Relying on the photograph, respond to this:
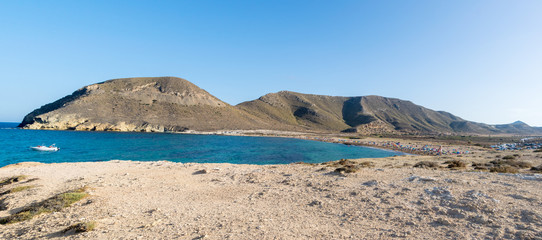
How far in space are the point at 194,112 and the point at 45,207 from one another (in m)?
93.6

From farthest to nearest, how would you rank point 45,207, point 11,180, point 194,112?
point 194,112 → point 11,180 → point 45,207

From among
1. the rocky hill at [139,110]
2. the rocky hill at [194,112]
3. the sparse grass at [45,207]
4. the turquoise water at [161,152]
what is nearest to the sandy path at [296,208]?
the sparse grass at [45,207]

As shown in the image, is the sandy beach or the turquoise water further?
the turquoise water

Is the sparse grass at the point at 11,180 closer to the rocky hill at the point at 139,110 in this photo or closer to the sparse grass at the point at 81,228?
the sparse grass at the point at 81,228

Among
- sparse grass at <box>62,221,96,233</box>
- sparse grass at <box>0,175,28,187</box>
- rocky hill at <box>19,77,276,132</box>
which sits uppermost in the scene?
rocky hill at <box>19,77,276,132</box>

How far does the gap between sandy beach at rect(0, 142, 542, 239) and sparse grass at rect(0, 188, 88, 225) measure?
0.78ft

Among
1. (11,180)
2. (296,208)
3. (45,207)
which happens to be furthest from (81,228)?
(11,180)

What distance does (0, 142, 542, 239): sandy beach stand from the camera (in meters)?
6.10

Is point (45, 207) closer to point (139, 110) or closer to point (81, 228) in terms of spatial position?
A: point (81, 228)

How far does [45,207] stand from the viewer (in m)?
8.28

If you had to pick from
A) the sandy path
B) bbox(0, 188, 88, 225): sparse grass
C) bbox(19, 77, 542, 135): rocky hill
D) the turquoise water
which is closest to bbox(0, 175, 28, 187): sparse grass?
the sandy path

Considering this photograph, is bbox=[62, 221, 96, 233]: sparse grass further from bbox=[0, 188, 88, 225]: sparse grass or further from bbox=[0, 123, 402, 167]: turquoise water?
bbox=[0, 123, 402, 167]: turquoise water

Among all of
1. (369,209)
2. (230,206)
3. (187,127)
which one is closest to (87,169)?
(230,206)

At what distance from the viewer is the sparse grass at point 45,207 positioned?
297 inches
